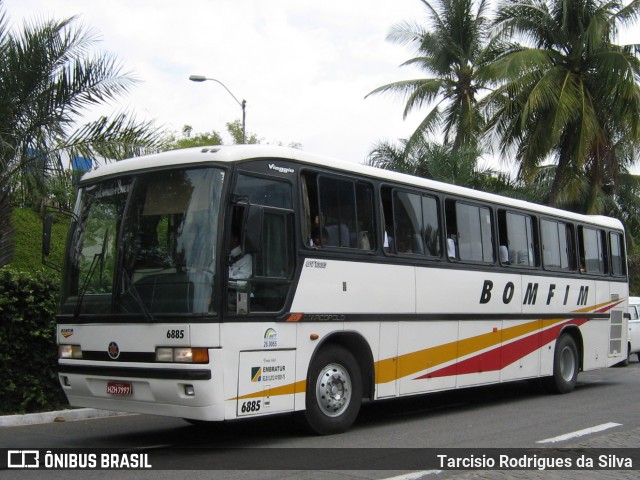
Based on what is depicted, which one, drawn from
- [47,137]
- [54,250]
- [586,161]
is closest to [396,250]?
[47,137]

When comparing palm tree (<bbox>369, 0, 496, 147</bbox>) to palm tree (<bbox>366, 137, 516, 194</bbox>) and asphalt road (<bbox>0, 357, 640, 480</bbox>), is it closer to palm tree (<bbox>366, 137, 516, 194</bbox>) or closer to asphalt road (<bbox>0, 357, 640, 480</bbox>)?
palm tree (<bbox>366, 137, 516, 194</bbox>)

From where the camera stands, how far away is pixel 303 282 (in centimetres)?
902

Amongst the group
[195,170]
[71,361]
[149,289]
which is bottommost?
[71,361]

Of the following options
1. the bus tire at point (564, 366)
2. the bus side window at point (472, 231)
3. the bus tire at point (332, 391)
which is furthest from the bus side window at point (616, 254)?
the bus tire at point (332, 391)

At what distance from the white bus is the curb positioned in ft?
6.90

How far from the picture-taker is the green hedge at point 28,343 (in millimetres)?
10867

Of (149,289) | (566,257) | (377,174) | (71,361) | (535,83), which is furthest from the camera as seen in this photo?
(535,83)

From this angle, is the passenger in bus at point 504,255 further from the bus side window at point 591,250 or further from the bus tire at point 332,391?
the bus tire at point 332,391

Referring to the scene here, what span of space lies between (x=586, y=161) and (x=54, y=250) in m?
16.7

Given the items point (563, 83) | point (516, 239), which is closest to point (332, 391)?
point (516, 239)

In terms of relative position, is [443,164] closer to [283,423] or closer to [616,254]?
[616,254]

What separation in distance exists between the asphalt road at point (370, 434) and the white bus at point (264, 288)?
468 millimetres

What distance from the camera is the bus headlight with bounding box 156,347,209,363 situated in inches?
311

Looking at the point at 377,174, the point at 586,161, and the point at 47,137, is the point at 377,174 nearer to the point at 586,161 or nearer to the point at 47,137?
the point at 47,137
